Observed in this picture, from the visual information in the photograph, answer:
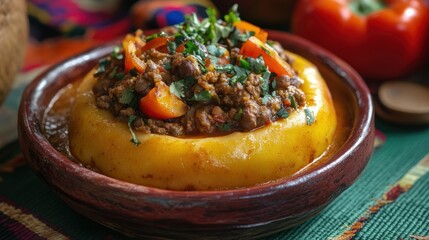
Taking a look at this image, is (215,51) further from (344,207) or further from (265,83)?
(344,207)

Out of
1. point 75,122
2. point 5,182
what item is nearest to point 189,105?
point 75,122

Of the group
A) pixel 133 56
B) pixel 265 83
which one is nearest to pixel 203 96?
pixel 265 83

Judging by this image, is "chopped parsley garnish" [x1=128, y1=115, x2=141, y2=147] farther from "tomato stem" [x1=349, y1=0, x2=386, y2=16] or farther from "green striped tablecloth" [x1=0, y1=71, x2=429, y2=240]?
"tomato stem" [x1=349, y1=0, x2=386, y2=16]

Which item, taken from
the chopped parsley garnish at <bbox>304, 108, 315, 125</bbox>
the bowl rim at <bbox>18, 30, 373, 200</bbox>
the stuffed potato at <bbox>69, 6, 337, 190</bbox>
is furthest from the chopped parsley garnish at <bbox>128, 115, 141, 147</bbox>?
the chopped parsley garnish at <bbox>304, 108, 315, 125</bbox>

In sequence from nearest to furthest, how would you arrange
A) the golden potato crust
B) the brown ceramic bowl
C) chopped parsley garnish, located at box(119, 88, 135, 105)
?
the brown ceramic bowl → the golden potato crust → chopped parsley garnish, located at box(119, 88, 135, 105)

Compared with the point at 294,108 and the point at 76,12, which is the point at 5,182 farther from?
the point at 76,12

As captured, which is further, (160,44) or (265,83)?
(160,44)
